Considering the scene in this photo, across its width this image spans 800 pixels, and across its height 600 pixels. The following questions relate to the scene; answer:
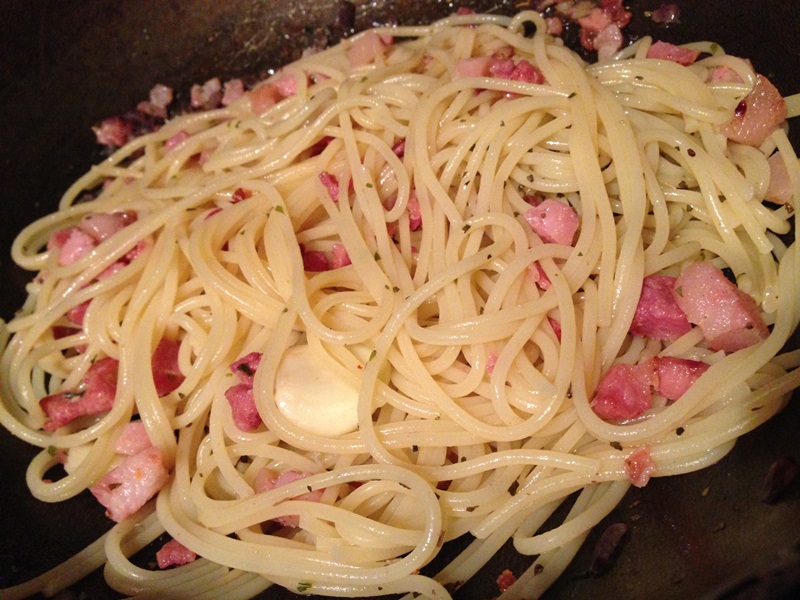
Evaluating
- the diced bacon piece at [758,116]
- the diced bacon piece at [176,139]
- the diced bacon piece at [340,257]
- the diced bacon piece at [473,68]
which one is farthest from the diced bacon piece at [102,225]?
the diced bacon piece at [758,116]

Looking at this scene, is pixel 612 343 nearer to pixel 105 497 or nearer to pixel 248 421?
pixel 248 421

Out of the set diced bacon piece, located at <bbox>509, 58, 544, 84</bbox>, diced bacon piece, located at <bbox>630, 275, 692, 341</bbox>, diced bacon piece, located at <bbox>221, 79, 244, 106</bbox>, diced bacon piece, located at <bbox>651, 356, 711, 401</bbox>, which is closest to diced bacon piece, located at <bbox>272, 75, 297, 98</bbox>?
diced bacon piece, located at <bbox>221, 79, 244, 106</bbox>

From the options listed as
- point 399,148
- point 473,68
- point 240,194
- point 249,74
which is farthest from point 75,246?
point 473,68

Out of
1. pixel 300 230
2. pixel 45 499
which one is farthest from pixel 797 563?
pixel 45 499

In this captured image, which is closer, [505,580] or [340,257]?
[505,580]

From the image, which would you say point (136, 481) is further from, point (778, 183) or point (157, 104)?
point (778, 183)

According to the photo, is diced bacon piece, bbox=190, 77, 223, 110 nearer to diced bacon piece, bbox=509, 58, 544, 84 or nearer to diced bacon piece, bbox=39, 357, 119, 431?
diced bacon piece, bbox=39, 357, 119, 431
